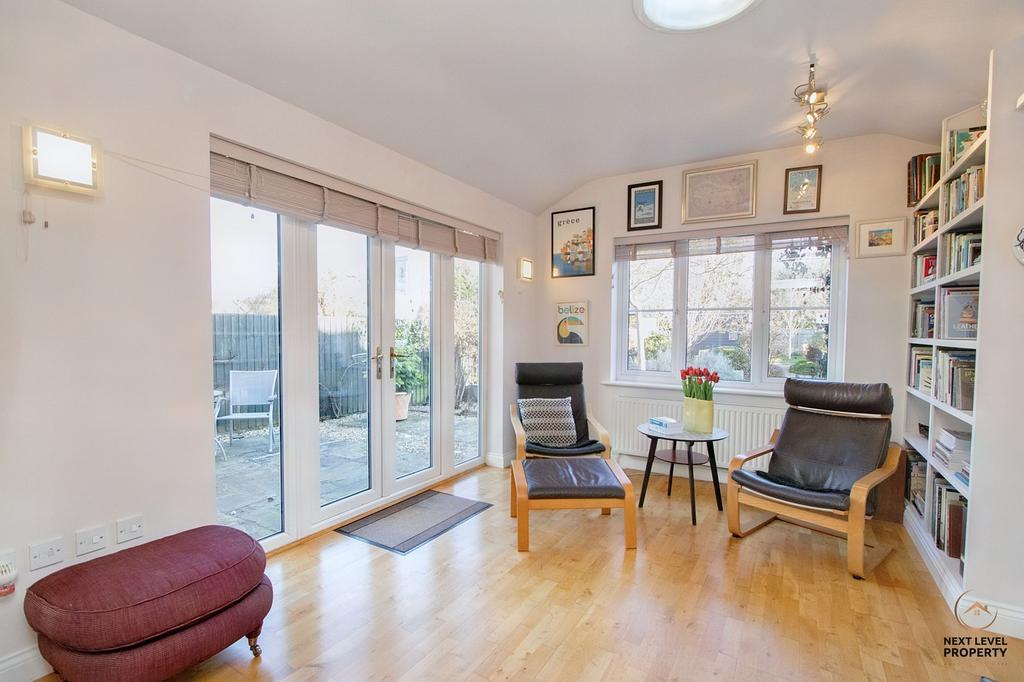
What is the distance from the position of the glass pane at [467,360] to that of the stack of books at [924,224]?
3174mm

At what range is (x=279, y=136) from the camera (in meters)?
2.41

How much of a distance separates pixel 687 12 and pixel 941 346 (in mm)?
2216

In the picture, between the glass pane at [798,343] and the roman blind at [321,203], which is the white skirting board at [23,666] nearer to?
the roman blind at [321,203]

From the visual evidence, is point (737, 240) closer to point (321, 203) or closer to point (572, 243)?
point (572, 243)

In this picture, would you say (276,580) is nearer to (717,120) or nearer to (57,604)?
(57,604)

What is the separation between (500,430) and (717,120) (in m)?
2.97

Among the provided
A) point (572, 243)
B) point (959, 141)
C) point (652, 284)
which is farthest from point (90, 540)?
point (959, 141)

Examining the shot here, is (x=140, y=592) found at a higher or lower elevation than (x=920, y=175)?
lower

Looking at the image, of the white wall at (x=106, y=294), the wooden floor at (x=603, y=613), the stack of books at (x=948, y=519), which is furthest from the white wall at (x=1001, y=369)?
the white wall at (x=106, y=294)

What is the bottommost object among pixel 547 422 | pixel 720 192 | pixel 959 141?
pixel 547 422

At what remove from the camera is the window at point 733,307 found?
11.8ft

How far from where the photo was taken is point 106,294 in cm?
181

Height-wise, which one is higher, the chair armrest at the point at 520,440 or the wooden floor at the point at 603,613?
the chair armrest at the point at 520,440

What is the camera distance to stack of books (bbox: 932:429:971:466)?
88.3 inches
